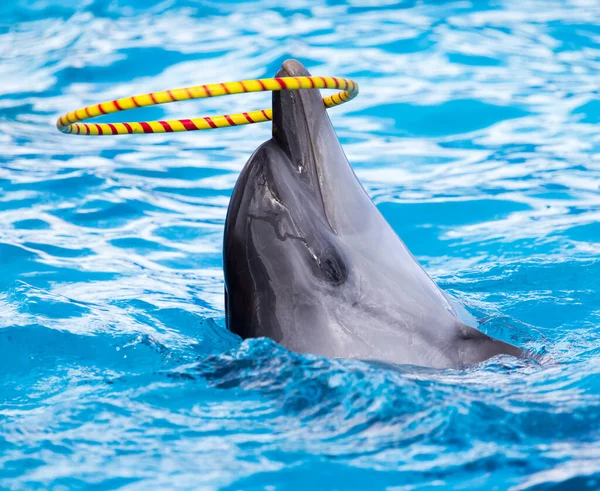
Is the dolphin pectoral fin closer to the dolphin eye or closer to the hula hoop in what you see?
the dolphin eye

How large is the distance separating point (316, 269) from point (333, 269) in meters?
0.08

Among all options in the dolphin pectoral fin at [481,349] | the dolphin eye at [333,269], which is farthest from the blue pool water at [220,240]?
the dolphin eye at [333,269]

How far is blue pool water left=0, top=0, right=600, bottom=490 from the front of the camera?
3.85 meters

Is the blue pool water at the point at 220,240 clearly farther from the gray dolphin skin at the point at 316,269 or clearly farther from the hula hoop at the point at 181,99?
the hula hoop at the point at 181,99

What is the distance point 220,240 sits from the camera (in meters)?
8.41

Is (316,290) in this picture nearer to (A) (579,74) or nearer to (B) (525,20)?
(A) (579,74)

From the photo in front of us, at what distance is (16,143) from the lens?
11.1 meters

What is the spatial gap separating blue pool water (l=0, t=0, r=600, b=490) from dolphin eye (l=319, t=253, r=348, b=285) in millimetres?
389

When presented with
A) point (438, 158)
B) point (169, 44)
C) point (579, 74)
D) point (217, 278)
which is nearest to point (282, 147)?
point (217, 278)

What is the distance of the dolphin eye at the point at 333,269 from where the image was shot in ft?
14.0

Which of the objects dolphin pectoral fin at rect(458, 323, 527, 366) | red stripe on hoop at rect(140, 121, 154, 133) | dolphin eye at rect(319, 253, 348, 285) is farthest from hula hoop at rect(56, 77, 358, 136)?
dolphin pectoral fin at rect(458, 323, 527, 366)

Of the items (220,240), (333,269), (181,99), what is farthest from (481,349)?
(220,240)

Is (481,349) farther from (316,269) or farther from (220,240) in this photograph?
(220,240)

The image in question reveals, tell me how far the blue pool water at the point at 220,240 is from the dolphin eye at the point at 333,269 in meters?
0.39
